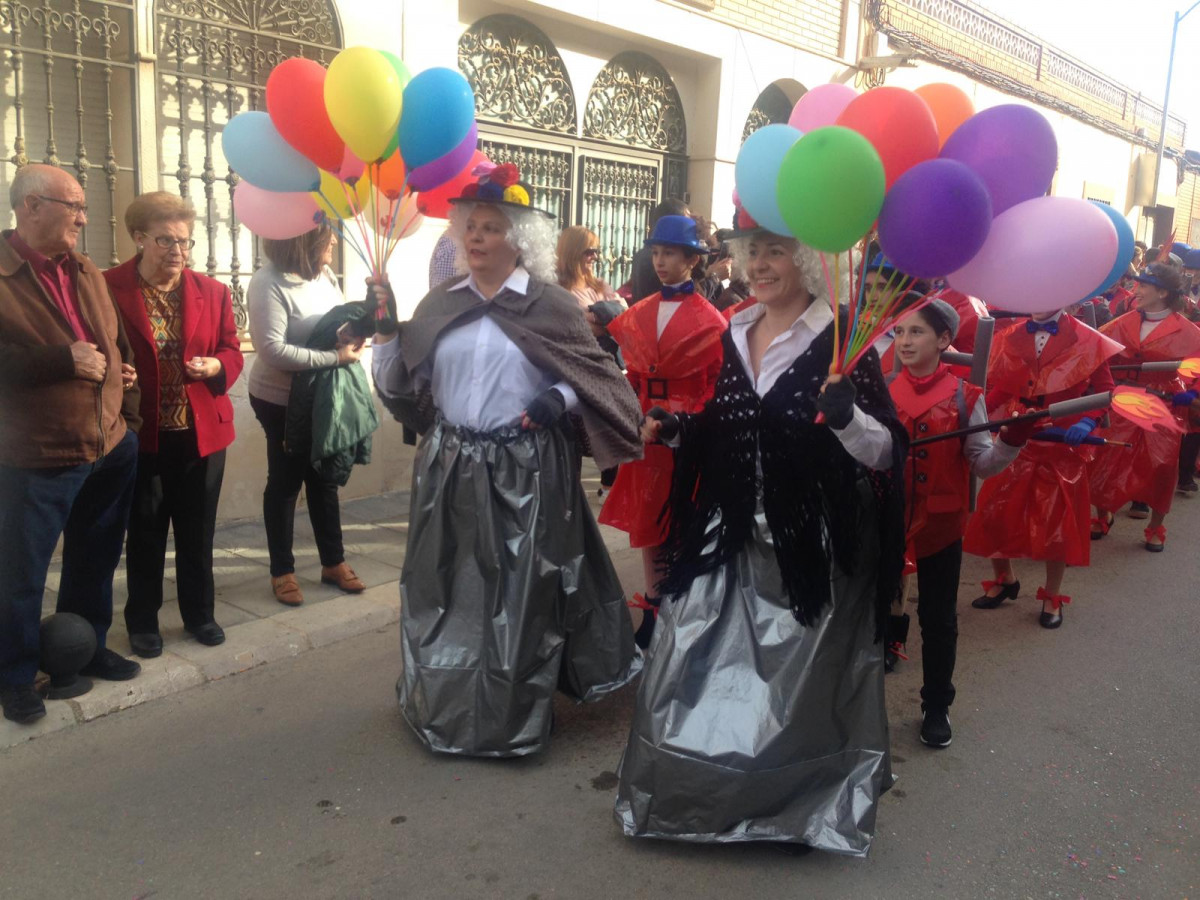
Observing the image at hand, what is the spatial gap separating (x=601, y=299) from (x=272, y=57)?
2.41 meters

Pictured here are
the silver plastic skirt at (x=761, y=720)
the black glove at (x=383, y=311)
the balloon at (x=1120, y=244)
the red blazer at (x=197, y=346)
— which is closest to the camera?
the silver plastic skirt at (x=761, y=720)

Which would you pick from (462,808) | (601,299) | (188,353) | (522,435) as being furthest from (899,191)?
(601,299)

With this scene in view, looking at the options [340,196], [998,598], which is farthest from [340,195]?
[998,598]

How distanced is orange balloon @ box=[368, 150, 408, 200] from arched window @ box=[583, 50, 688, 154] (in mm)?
4961

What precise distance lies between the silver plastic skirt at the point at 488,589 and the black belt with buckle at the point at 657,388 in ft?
3.41

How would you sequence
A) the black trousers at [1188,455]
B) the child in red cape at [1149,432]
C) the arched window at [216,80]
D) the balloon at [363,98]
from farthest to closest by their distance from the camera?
1. the black trousers at [1188,455]
2. the child in red cape at [1149,432]
3. the arched window at [216,80]
4. the balloon at [363,98]

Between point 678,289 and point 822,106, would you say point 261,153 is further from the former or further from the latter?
point 822,106

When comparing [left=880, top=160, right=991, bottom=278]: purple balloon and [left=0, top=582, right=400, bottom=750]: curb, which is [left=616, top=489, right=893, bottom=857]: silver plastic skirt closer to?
[left=880, top=160, right=991, bottom=278]: purple balloon

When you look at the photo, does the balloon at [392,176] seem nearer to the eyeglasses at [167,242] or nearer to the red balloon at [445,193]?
the red balloon at [445,193]

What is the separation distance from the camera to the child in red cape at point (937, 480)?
359 cm

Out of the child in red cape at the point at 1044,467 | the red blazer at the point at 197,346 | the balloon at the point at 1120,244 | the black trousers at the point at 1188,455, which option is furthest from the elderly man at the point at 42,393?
the black trousers at the point at 1188,455

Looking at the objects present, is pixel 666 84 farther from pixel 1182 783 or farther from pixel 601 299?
pixel 1182 783

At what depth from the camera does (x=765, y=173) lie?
9.01ft

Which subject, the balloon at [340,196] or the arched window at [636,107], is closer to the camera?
the balloon at [340,196]
